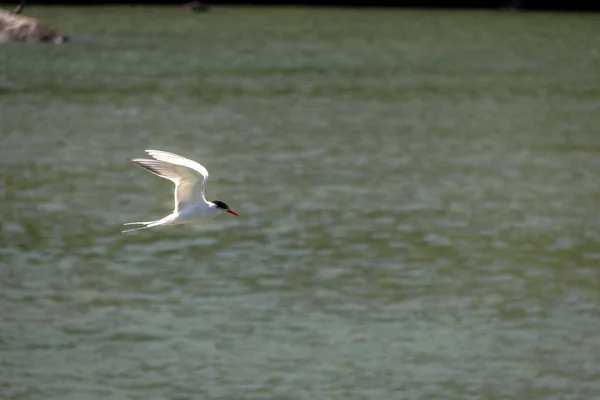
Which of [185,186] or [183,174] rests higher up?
[183,174]

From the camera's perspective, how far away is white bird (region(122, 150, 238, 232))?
1037cm

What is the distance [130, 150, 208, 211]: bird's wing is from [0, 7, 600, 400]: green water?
17.9 feet

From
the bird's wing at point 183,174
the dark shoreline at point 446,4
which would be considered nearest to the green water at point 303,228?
the bird's wing at point 183,174

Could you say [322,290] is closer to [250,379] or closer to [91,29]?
[250,379]

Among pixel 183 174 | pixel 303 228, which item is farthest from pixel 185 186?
pixel 303 228

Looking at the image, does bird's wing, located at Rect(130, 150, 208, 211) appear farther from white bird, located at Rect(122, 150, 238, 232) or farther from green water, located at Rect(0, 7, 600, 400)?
green water, located at Rect(0, 7, 600, 400)

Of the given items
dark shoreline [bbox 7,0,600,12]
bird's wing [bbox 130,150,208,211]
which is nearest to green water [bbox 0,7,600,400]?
bird's wing [bbox 130,150,208,211]

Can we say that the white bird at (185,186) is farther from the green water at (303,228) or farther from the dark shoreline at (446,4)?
the dark shoreline at (446,4)

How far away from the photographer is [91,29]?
154ft

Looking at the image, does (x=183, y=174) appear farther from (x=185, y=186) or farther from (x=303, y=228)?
(x=303, y=228)

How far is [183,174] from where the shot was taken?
10812 mm

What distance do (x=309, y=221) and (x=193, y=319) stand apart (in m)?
5.18

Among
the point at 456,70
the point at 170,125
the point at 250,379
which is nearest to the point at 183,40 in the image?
the point at 456,70

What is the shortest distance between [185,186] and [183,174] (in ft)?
0.40
